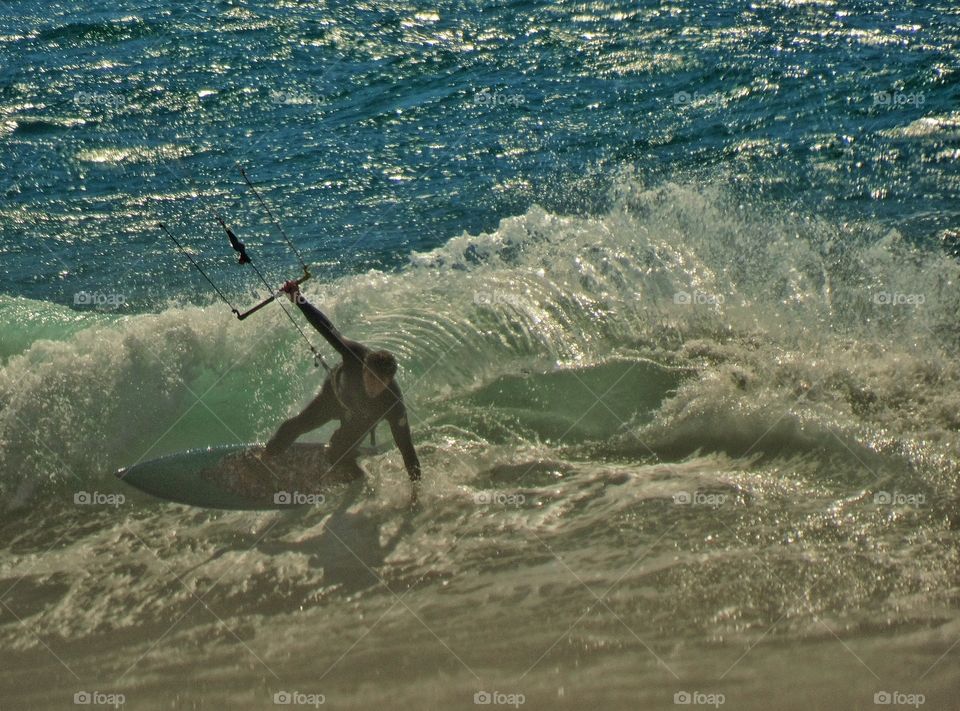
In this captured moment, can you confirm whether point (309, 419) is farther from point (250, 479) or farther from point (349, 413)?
point (250, 479)

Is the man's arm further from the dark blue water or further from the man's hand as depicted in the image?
the dark blue water

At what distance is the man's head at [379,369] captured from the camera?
6598 millimetres

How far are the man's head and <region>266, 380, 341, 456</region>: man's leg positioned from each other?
0.58m

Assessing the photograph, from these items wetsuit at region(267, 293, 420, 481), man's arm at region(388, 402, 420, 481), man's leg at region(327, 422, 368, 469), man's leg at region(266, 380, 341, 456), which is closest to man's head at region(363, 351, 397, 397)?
wetsuit at region(267, 293, 420, 481)

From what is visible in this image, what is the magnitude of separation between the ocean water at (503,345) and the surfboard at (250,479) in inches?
4.7

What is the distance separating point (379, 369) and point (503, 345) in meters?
2.83

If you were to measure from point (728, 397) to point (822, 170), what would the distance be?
4.85 metres

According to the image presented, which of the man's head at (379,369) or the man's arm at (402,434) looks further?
the man's arm at (402,434)

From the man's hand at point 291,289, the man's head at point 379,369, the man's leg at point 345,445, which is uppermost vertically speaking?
the man's hand at point 291,289

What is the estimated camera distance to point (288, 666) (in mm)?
5730

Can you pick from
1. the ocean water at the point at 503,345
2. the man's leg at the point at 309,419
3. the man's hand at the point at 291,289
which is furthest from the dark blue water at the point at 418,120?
the man's hand at the point at 291,289

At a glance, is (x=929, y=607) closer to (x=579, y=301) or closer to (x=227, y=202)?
(x=579, y=301)

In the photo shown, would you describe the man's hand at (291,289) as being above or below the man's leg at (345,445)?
above

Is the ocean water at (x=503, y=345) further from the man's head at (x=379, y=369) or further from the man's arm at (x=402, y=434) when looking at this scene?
the man's head at (x=379, y=369)
